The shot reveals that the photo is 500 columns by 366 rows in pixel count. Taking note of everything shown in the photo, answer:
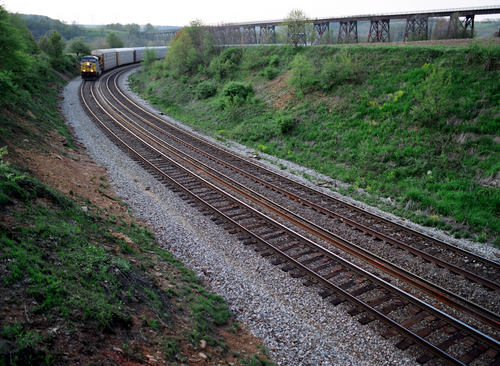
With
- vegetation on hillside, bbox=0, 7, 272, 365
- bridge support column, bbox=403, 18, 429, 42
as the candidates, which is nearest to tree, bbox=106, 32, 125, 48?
bridge support column, bbox=403, 18, 429, 42

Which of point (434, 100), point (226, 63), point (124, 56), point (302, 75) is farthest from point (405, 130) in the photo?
point (124, 56)

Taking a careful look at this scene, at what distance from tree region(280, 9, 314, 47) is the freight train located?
2745 centimetres

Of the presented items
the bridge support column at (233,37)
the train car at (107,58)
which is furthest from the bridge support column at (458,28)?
the train car at (107,58)

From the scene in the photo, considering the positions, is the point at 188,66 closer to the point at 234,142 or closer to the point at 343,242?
the point at 234,142

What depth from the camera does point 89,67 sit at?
1615 inches

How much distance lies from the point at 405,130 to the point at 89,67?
136 feet

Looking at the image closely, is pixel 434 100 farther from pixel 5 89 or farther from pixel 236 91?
pixel 5 89

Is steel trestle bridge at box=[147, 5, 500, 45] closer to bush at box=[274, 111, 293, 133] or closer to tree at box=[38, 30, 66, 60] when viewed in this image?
bush at box=[274, 111, 293, 133]

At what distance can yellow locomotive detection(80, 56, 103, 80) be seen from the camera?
40938 millimetres

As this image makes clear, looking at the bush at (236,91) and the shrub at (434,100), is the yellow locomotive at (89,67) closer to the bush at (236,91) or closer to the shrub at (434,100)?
the bush at (236,91)

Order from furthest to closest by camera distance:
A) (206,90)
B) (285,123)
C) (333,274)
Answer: (206,90), (285,123), (333,274)

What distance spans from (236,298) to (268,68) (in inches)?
1054

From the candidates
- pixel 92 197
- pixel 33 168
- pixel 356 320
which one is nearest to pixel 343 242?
pixel 356 320

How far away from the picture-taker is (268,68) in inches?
1166
